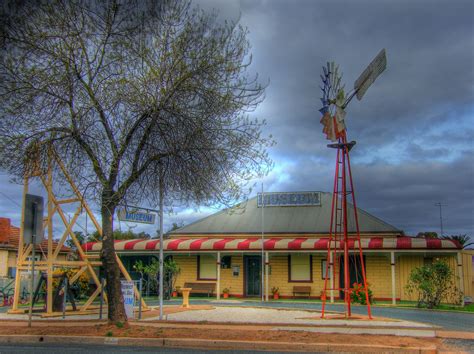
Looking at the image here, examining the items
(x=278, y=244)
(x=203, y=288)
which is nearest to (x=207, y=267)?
(x=203, y=288)

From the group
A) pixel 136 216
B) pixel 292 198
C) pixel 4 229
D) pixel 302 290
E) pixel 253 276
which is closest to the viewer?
pixel 136 216

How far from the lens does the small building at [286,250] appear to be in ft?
88.6

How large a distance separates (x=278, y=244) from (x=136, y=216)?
14.3 meters

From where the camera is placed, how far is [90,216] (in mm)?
18500

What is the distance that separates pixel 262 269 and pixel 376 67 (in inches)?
606

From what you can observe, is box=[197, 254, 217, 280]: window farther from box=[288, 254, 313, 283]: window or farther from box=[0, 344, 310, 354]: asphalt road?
box=[0, 344, 310, 354]: asphalt road

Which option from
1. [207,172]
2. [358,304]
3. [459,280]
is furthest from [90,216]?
[459,280]

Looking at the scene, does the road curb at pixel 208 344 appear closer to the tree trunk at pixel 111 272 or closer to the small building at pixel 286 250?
the tree trunk at pixel 111 272

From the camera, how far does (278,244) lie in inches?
1102

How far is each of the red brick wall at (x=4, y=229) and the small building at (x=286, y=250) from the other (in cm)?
483

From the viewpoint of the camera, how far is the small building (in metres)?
27.0

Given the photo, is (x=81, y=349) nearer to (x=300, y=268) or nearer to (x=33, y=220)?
(x=33, y=220)

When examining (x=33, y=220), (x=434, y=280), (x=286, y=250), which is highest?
(x=33, y=220)

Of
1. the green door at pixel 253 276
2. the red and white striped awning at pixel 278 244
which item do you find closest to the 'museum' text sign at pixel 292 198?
the red and white striped awning at pixel 278 244
